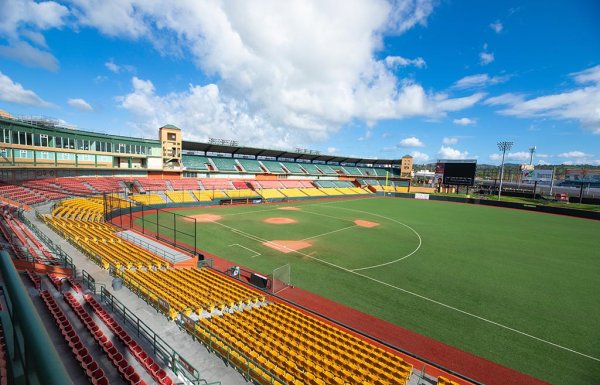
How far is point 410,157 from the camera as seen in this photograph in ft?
346

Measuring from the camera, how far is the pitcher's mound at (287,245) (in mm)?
28959

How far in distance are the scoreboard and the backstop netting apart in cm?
7106

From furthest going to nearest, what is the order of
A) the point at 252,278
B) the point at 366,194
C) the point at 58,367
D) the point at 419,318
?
the point at 366,194
the point at 252,278
the point at 419,318
the point at 58,367

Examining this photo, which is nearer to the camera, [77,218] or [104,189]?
[77,218]

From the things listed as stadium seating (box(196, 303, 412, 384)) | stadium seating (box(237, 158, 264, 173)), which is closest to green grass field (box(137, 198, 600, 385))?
stadium seating (box(196, 303, 412, 384))

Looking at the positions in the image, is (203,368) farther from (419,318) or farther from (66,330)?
(419,318)

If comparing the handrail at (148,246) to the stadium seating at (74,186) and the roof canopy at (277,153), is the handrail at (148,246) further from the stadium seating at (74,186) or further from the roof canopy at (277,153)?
the roof canopy at (277,153)

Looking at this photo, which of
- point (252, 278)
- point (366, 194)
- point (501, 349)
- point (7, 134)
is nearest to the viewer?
point (501, 349)

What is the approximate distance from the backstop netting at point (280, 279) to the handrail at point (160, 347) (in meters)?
8.54

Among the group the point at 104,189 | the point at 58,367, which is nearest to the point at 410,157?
the point at 104,189

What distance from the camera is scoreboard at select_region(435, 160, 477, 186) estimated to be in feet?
248

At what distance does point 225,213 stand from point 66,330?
124 ft

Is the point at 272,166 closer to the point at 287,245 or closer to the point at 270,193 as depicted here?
the point at 270,193

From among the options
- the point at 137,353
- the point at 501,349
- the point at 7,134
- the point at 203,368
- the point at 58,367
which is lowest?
the point at 501,349
